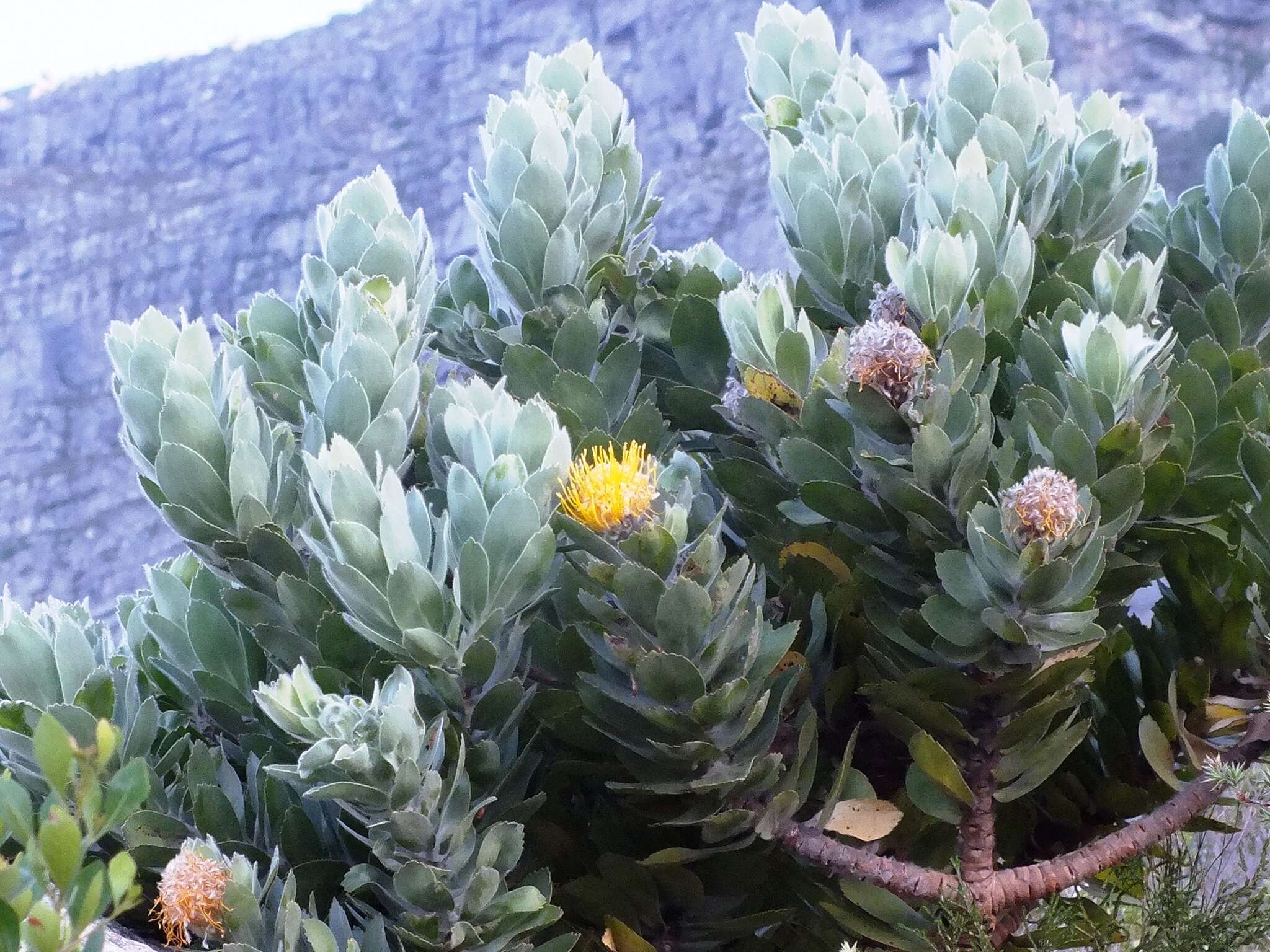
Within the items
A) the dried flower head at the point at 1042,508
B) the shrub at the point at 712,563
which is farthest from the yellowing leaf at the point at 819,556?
the dried flower head at the point at 1042,508

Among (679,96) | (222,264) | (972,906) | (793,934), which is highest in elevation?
(972,906)

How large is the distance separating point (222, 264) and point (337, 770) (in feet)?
108

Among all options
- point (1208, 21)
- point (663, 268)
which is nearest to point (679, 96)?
point (1208, 21)

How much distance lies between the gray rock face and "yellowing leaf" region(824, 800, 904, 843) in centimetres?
2658

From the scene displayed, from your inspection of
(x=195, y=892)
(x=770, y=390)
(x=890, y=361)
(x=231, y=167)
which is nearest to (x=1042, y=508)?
(x=890, y=361)

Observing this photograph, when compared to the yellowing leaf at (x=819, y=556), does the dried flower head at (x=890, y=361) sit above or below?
above

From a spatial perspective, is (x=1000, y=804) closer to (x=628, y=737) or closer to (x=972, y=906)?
(x=972, y=906)

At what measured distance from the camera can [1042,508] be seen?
0.79 metres

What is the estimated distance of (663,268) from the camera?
4.34 feet

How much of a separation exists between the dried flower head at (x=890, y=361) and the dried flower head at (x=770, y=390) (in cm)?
10

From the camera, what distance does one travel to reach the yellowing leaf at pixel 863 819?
0.91m

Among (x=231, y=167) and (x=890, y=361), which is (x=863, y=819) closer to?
(x=890, y=361)

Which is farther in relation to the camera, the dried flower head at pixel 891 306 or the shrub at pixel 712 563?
the dried flower head at pixel 891 306

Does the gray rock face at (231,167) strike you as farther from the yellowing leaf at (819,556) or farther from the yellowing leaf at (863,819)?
the yellowing leaf at (863,819)
